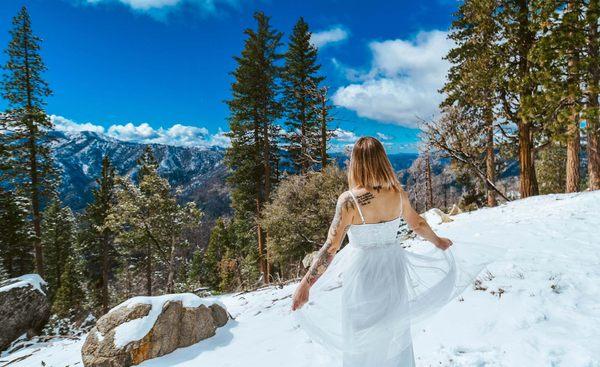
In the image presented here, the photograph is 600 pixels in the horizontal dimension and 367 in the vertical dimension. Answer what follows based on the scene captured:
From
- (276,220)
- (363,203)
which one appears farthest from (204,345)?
(276,220)

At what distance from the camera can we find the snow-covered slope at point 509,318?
3.99 meters

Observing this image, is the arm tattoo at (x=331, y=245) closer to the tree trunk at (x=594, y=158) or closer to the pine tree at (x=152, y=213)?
the tree trunk at (x=594, y=158)

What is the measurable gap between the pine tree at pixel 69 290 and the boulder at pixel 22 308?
76.2ft

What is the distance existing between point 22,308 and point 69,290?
24.9 m

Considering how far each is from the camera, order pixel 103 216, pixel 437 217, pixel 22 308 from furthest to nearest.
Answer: pixel 103 216, pixel 437 217, pixel 22 308

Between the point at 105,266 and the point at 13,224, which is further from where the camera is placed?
the point at 105,266

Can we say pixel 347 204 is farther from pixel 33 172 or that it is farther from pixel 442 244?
pixel 33 172

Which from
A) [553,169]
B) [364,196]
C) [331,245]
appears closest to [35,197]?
[331,245]

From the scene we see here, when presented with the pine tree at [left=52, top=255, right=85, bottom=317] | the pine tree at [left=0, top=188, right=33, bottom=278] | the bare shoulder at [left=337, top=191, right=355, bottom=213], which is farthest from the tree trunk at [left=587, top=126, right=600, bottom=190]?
the pine tree at [left=52, top=255, right=85, bottom=317]

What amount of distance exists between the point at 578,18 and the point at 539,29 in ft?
3.52

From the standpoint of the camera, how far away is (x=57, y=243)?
35625mm

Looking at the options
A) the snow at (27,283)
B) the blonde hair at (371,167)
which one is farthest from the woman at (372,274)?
the snow at (27,283)

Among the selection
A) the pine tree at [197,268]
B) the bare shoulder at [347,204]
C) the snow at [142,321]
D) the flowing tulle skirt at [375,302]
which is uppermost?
the bare shoulder at [347,204]

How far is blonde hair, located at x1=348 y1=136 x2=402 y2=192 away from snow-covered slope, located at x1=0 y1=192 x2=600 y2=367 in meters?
1.74
